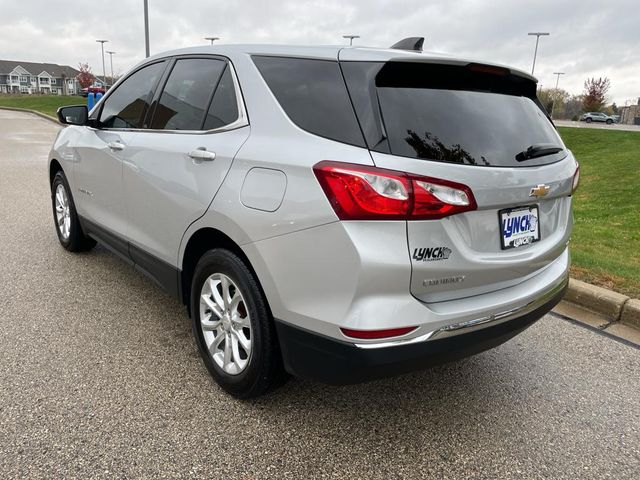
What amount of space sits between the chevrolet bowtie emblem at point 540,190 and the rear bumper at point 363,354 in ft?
1.91

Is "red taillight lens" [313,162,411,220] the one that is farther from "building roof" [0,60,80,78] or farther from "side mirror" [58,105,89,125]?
"building roof" [0,60,80,78]

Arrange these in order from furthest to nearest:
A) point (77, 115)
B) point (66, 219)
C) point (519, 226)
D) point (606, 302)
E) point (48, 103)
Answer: point (48, 103) < point (66, 219) < point (77, 115) < point (606, 302) < point (519, 226)

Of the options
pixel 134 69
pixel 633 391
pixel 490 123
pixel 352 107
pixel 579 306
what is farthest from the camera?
pixel 579 306

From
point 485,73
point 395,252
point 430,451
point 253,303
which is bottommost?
point 430,451

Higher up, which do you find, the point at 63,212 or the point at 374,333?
the point at 374,333

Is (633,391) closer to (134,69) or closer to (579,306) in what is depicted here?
(579,306)

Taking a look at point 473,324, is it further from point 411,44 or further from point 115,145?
point 115,145

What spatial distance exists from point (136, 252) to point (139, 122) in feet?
2.83

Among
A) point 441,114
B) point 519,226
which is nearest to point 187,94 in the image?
point 441,114

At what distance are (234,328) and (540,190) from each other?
1.60m

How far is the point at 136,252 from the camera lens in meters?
3.44

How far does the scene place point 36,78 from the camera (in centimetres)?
11056

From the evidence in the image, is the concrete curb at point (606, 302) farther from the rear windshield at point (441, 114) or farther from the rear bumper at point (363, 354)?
the rear bumper at point (363, 354)

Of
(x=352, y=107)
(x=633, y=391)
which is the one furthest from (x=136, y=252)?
(x=633, y=391)
